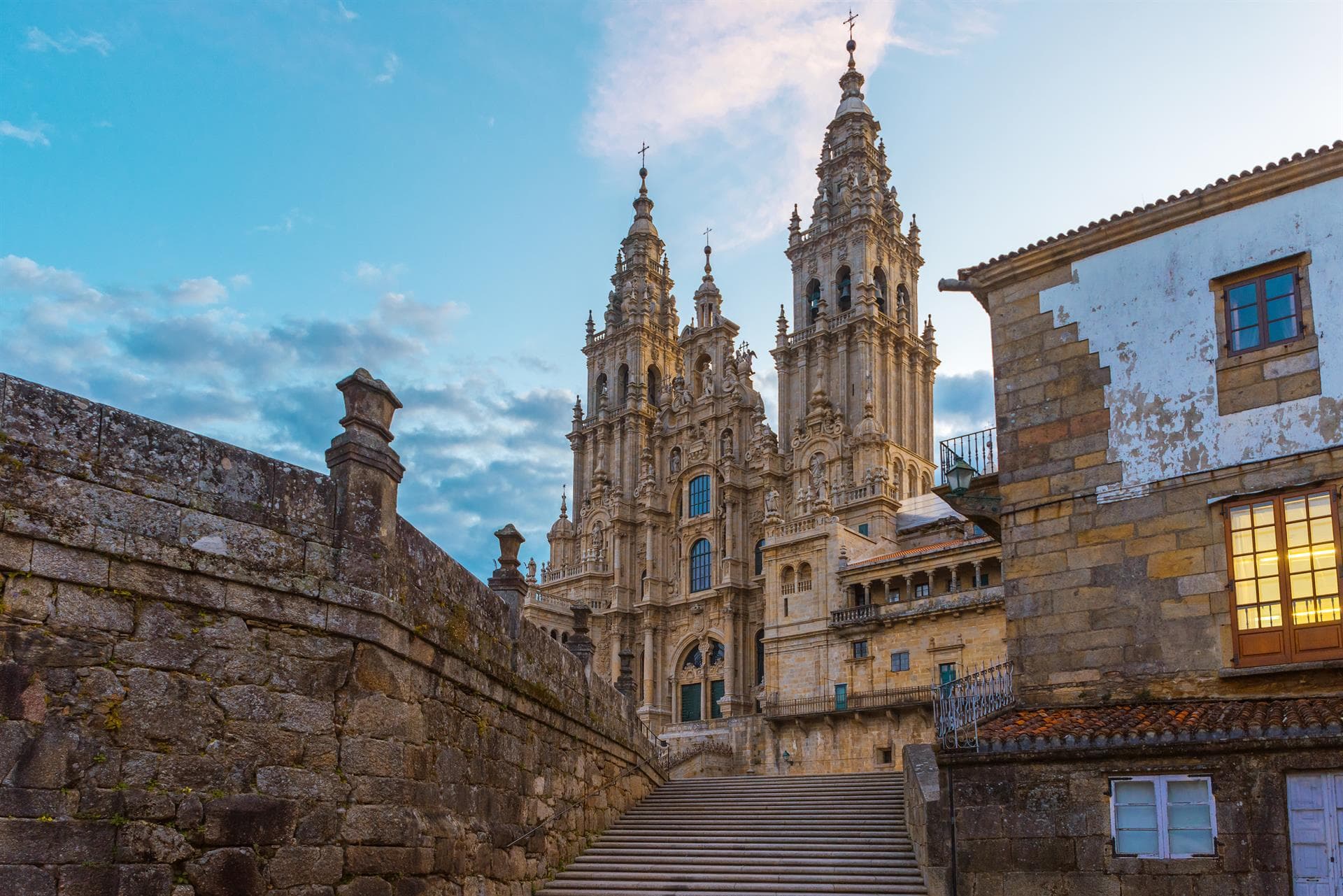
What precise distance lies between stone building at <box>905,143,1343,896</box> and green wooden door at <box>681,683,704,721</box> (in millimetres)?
34725

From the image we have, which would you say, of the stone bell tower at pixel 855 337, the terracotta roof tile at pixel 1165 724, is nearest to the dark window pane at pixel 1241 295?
the terracotta roof tile at pixel 1165 724

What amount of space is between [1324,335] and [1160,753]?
4.84 m

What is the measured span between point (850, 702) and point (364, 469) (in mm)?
28339

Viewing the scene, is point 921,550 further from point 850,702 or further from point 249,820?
point 249,820

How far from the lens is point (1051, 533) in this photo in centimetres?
1395

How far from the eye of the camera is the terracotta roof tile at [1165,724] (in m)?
10.7

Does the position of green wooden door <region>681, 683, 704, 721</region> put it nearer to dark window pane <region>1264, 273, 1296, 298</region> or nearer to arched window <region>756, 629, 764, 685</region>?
arched window <region>756, 629, 764, 685</region>

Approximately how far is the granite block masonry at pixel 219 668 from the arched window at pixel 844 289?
3959 centimetres

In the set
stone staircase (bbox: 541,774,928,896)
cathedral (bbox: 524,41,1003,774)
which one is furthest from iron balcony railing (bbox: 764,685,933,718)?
stone staircase (bbox: 541,774,928,896)

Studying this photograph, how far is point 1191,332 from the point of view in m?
13.5

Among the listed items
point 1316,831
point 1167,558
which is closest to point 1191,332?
point 1167,558

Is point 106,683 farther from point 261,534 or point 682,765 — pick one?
point 682,765

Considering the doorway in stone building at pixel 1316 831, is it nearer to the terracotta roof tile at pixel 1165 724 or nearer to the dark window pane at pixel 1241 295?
the terracotta roof tile at pixel 1165 724

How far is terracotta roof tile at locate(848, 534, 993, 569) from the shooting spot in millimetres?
35000
